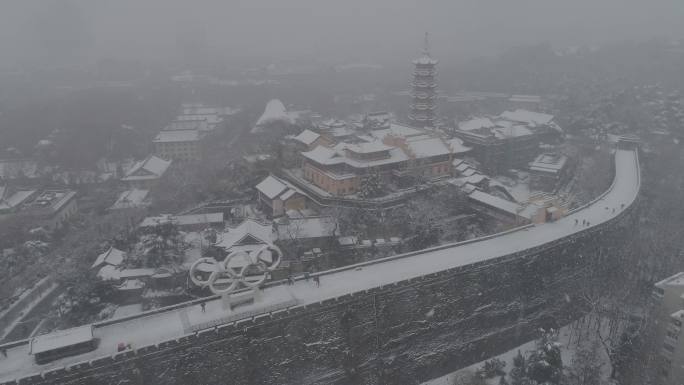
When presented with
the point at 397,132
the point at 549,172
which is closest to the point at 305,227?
the point at 397,132

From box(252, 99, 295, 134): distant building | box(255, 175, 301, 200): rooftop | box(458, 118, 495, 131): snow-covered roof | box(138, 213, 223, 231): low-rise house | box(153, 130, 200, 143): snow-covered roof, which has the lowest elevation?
box(138, 213, 223, 231): low-rise house

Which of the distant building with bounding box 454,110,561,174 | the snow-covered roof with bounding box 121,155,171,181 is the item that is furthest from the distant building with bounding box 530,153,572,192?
the snow-covered roof with bounding box 121,155,171,181

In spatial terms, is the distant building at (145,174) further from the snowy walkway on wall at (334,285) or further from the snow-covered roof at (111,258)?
the snowy walkway on wall at (334,285)

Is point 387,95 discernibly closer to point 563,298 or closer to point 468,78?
point 468,78

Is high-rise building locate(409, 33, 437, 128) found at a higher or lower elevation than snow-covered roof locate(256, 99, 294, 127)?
higher

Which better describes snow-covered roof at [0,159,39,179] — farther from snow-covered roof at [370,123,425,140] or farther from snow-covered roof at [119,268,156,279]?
snow-covered roof at [370,123,425,140]

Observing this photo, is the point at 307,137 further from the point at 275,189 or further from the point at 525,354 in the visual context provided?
the point at 525,354
